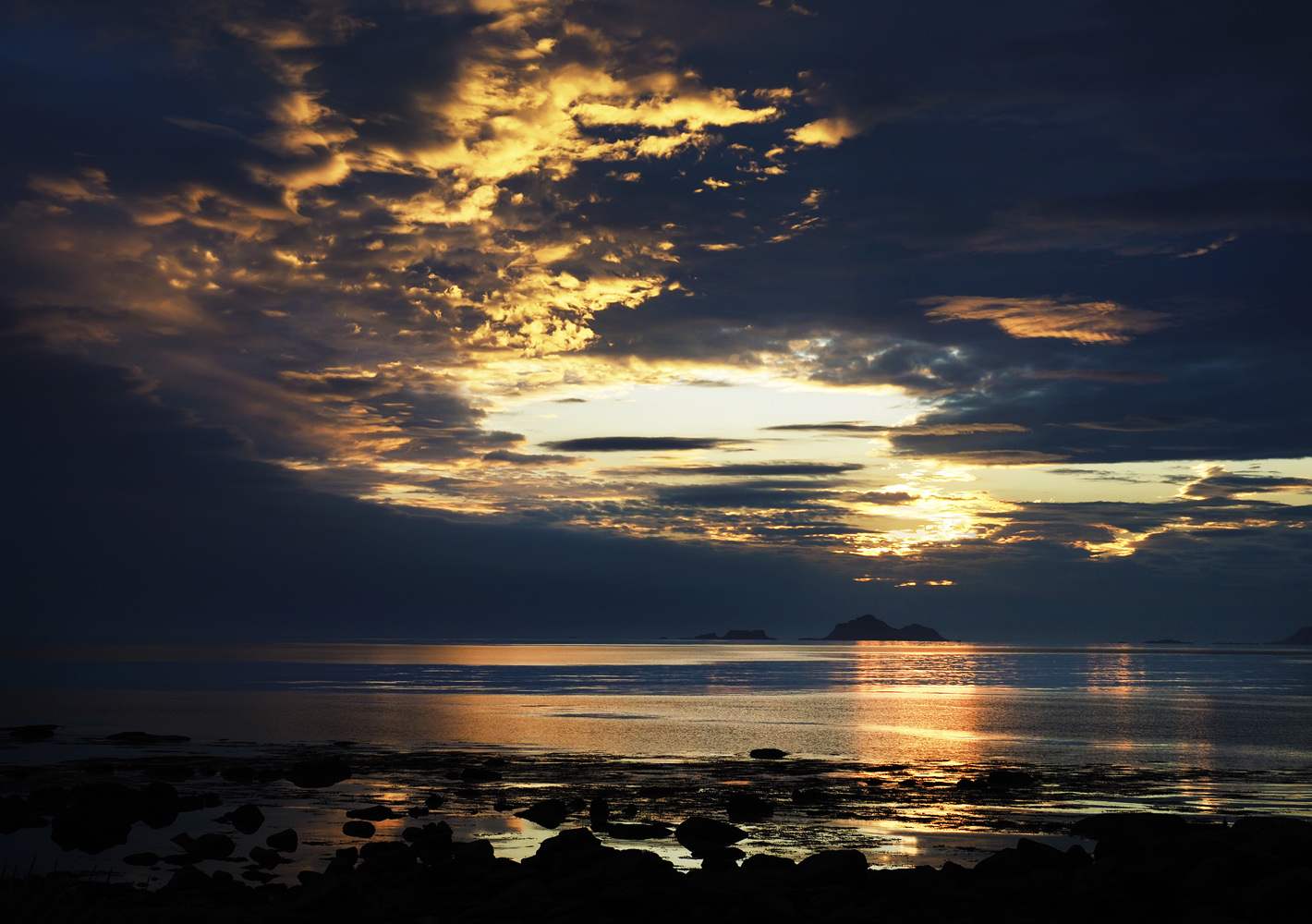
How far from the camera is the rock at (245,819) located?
97.5ft

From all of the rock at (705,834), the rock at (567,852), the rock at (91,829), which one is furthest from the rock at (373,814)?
the rock at (705,834)

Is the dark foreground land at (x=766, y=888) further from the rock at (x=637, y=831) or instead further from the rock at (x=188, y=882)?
the rock at (x=637, y=831)

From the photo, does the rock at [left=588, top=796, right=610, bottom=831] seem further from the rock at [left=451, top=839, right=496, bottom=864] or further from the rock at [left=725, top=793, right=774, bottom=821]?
the rock at [left=451, top=839, right=496, bottom=864]

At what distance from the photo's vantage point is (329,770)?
40125mm

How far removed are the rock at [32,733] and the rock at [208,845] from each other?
32.1 meters

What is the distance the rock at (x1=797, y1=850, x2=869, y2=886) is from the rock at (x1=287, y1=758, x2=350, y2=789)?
23.0m

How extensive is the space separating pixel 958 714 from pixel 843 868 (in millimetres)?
59005

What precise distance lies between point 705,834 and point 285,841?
11.7 m

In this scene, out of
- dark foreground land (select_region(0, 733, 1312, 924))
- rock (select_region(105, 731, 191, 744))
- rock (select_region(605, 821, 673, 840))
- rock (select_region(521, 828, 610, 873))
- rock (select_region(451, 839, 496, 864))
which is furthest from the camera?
rock (select_region(105, 731, 191, 744))

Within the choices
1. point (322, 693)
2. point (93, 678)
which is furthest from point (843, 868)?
point (93, 678)

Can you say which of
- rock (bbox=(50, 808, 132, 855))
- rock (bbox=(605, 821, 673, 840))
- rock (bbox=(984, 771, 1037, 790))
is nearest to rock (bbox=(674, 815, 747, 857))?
rock (bbox=(605, 821, 673, 840))

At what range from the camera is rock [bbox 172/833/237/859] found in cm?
2612

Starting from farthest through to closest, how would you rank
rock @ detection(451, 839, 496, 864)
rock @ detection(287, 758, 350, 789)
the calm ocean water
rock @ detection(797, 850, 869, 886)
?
the calm ocean water
rock @ detection(287, 758, 350, 789)
rock @ detection(451, 839, 496, 864)
rock @ detection(797, 850, 869, 886)

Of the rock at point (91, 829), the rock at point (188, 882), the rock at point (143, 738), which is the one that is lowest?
the rock at point (143, 738)
